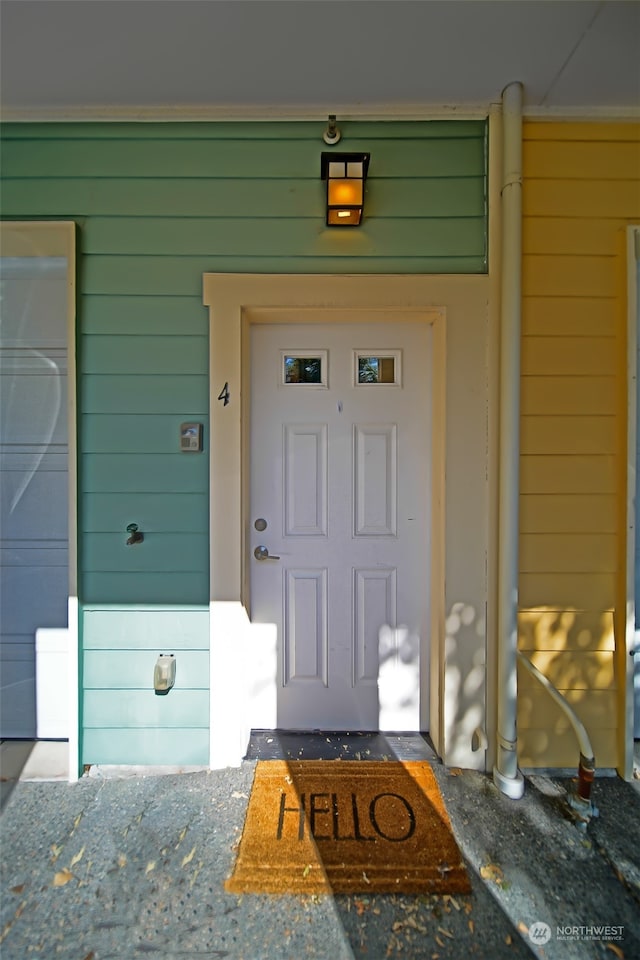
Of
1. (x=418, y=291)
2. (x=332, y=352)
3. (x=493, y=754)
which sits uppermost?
(x=418, y=291)

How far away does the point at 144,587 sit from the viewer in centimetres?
181

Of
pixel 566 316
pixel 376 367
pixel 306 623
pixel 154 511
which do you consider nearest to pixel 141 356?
pixel 154 511

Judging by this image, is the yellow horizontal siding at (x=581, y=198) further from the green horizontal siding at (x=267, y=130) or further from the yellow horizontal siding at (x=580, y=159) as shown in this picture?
the green horizontal siding at (x=267, y=130)

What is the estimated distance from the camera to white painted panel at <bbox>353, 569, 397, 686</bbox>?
6.50ft

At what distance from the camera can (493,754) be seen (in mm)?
1761

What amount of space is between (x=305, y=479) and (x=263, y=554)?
402mm

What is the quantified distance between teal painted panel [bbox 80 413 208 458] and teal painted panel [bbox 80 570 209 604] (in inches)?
21.0

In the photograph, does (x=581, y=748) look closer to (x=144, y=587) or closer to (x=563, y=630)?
(x=563, y=630)

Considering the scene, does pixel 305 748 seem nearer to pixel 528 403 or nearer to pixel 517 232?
pixel 528 403

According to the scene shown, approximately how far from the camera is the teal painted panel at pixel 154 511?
1806mm

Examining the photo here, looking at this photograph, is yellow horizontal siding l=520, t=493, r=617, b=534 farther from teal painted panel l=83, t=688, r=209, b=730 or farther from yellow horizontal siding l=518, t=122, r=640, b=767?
teal painted panel l=83, t=688, r=209, b=730

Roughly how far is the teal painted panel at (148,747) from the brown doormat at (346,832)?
11.2 inches

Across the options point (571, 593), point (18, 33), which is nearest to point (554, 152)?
point (571, 593)

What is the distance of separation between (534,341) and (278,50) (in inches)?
56.9
